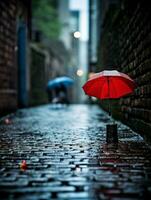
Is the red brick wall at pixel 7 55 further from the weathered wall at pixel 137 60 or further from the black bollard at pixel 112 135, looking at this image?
the black bollard at pixel 112 135

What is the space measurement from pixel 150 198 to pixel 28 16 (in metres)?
22.8

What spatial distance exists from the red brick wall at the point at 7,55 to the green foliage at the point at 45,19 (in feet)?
74.2

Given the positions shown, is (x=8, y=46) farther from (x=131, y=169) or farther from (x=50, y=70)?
(x=50, y=70)

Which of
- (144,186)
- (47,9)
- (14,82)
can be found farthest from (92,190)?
(47,9)

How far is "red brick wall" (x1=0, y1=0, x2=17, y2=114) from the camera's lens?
1546 cm

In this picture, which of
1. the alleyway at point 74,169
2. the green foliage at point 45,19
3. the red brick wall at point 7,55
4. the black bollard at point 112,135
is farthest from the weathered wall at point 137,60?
the green foliage at point 45,19

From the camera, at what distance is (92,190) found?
384 centimetres

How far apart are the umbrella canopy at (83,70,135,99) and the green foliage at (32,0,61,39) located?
33954 mm

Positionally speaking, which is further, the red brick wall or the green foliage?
the green foliage

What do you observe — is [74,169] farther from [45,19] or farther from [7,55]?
[45,19]

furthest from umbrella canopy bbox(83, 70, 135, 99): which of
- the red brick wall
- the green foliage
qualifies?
the green foliage

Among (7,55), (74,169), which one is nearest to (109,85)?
(74,169)

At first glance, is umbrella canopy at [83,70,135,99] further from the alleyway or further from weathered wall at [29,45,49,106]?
weathered wall at [29,45,49,106]

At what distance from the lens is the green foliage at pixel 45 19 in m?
41.2
